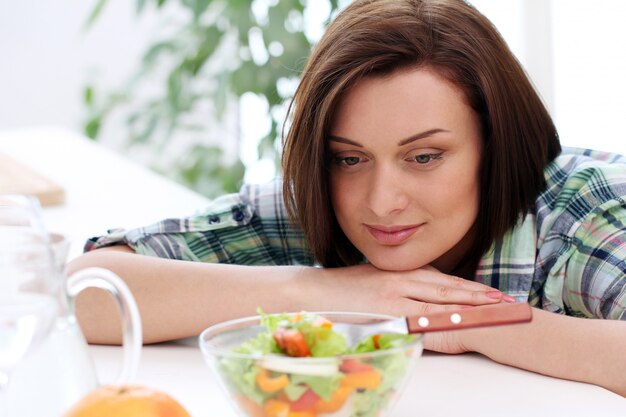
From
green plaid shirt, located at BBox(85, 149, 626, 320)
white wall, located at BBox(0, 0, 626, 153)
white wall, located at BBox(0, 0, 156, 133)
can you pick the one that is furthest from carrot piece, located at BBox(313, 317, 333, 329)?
white wall, located at BBox(0, 0, 156, 133)

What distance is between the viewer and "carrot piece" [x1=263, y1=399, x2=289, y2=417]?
711 millimetres

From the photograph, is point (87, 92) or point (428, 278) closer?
point (428, 278)

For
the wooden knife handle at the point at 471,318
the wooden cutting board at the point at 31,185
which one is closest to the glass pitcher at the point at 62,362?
the wooden knife handle at the point at 471,318

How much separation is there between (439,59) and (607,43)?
5.73 feet

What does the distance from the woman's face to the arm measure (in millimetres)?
53

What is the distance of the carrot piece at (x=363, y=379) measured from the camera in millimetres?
706

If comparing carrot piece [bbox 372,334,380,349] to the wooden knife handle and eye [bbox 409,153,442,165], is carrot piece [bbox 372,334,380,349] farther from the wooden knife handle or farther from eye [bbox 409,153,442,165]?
eye [bbox 409,153,442,165]

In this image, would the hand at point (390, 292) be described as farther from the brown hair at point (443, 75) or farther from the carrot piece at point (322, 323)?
the carrot piece at point (322, 323)

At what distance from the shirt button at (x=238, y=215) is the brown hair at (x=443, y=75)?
18 cm

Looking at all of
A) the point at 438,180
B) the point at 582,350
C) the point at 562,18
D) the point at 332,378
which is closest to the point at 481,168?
the point at 438,180

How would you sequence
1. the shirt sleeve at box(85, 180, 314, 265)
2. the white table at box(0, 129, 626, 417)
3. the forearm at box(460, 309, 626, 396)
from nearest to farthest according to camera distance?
1. the white table at box(0, 129, 626, 417)
2. the forearm at box(460, 309, 626, 396)
3. the shirt sleeve at box(85, 180, 314, 265)

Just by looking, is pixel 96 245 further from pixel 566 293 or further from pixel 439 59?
pixel 566 293

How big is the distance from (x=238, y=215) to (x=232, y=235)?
34mm

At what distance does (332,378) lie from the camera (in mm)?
697
